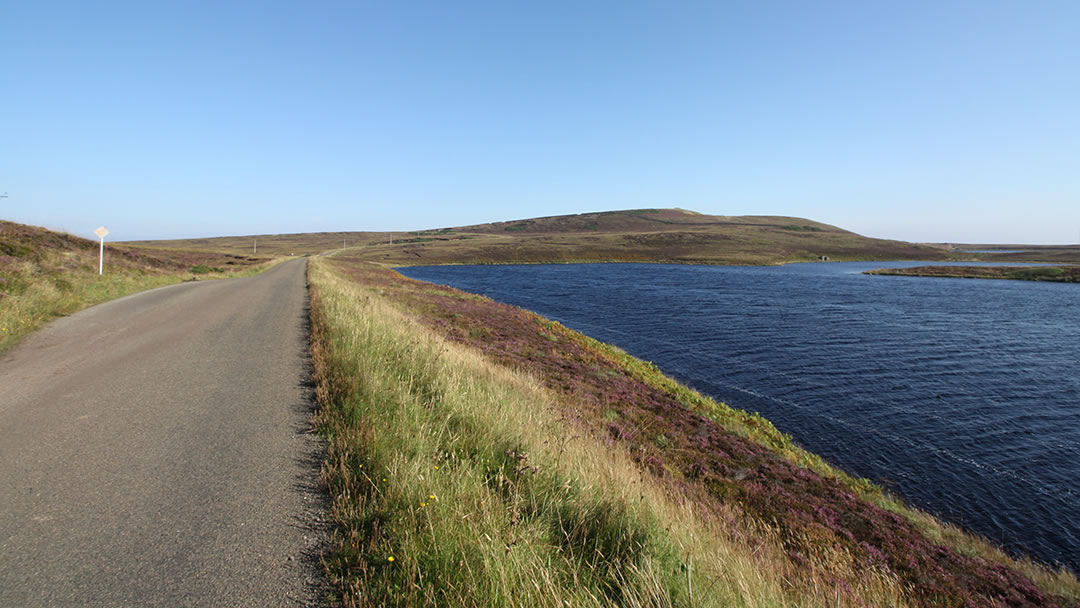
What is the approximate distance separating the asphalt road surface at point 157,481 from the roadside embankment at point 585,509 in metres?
0.46

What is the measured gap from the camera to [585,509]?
4.54m

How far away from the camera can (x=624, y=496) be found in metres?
4.71

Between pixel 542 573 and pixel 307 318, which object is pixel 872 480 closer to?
pixel 542 573

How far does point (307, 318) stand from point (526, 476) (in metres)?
13.0

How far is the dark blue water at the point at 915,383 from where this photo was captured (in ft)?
32.8

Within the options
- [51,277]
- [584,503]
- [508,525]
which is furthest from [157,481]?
[51,277]

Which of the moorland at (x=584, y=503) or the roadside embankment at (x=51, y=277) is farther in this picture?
the roadside embankment at (x=51, y=277)

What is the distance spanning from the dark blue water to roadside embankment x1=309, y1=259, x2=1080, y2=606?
5.70ft

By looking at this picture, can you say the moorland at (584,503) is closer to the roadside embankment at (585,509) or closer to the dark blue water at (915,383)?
the roadside embankment at (585,509)

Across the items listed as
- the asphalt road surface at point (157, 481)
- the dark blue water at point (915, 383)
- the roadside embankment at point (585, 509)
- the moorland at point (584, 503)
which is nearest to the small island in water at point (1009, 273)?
the dark blue water at point (915, 383)

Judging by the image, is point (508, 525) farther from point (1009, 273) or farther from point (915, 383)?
point (1009, 273)

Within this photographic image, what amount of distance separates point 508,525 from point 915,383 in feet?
62.4

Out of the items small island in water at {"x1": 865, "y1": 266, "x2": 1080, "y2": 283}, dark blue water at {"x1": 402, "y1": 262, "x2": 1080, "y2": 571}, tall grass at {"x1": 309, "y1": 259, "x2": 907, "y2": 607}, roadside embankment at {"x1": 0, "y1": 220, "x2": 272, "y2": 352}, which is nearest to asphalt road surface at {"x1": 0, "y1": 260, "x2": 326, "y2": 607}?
tall grass at {"x1": 309, "y1": 259, "x2": 907, "y2": 607}

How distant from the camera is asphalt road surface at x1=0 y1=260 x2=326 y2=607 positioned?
3338mm
